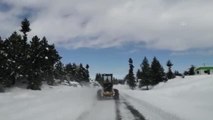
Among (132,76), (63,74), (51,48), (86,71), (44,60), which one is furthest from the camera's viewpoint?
(86,71)

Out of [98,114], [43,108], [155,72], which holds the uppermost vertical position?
[155,72]

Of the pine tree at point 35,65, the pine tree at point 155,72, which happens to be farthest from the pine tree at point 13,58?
the pine tree at point 155,72

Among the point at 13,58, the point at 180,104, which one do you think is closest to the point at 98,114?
the point at 180,104

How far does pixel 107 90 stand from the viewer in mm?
41688

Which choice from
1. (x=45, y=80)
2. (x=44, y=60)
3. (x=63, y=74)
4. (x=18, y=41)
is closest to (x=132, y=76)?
(x=63, y=74)

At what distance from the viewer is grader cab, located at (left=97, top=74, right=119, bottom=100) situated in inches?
1633

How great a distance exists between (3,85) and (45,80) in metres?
34.7

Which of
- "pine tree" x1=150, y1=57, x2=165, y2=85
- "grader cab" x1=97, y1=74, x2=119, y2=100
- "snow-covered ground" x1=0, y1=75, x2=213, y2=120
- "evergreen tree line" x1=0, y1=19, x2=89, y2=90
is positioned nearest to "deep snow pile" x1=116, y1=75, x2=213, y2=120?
"snow-covered ground" x1=0, y1=75, x2=213, y2=120

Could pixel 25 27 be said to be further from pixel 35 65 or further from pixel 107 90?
pixel 107 90

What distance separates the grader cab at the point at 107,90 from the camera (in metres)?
41.5

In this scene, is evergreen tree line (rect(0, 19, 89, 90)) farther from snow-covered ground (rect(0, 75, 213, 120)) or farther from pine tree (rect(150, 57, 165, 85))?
pine tree (rect(150, 57, 165, 85))

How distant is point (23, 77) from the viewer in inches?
2697

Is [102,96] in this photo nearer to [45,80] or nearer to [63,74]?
[45,80]

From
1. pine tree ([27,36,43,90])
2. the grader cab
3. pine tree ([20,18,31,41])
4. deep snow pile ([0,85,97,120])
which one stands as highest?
pine tree ([20,18,31,41])
